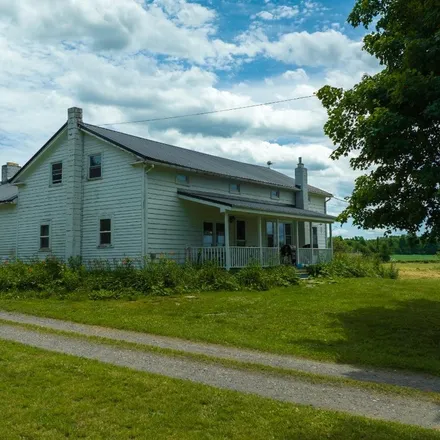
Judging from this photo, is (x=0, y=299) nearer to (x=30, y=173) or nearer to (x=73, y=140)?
(x=73, y=140)

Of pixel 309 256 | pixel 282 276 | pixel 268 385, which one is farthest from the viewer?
pixel 309 256

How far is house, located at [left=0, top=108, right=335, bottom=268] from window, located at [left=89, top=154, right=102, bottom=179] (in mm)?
45

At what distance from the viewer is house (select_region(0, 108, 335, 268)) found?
1959 centimetres

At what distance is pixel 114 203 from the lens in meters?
20.3

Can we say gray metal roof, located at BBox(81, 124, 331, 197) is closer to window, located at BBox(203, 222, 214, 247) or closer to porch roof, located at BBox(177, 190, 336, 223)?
porch roof, located at BBox(177, 190, 336, 223)

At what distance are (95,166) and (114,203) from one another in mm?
2266

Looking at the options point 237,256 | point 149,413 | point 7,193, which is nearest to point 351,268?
point 237,256

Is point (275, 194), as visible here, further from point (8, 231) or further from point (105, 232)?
point (8, 231)

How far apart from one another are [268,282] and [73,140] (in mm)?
10981

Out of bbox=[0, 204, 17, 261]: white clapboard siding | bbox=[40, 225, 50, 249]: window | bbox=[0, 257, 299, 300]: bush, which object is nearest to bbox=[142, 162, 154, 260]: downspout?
bbox=[0, 257, 299, 300]: bush

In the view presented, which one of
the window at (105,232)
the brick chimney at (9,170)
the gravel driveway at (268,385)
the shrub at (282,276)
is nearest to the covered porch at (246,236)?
the shrub at (282,276)

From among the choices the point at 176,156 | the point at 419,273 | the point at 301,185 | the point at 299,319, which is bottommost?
the point at 299,319

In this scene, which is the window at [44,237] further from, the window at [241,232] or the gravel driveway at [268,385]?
the gravel driveway at [268,385]

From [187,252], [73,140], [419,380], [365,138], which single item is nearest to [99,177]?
[73,140]
